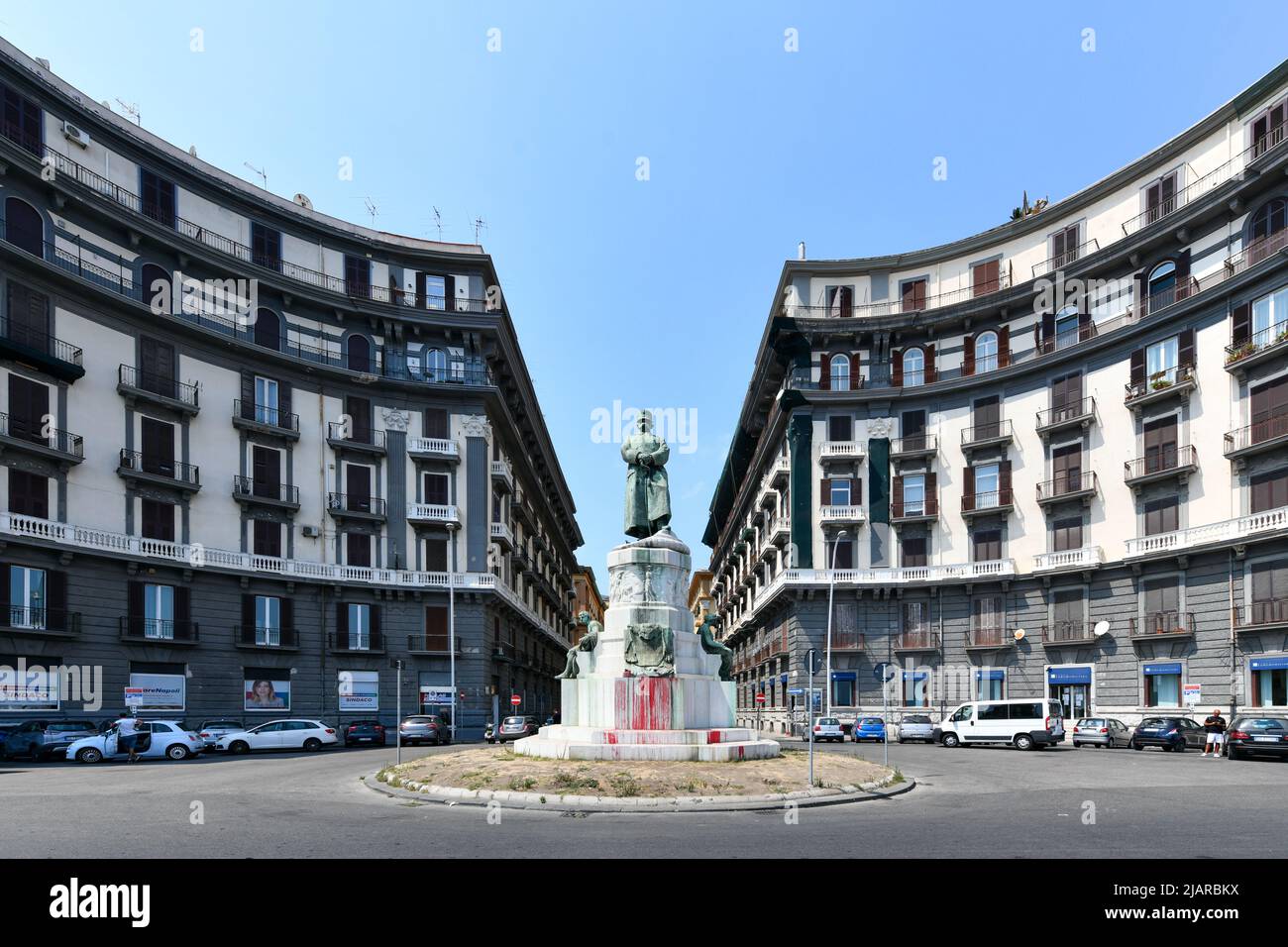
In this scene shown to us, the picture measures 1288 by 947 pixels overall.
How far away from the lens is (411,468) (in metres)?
49.1

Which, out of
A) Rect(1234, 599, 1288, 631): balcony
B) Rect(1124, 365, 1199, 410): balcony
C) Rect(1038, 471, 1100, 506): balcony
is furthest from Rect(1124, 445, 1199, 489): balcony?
Rect(1234, 599, 1288, 631): balcony

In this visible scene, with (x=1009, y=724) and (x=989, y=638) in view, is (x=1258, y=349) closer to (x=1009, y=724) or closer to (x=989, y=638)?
(x=1009, y=724)

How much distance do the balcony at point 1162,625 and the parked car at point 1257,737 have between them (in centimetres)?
987

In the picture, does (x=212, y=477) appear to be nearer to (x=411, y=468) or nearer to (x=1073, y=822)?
(x=411, y=468)

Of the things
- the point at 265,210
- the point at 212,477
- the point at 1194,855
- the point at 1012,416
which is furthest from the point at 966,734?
the point at 265,210

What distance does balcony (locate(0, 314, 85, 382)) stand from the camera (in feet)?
113

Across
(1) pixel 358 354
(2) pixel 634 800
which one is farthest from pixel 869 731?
(1) pixel 358 354

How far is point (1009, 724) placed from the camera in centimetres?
3588

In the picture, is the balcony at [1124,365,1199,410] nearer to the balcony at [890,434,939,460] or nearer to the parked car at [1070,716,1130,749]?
the balcony at [890,434,939,460]

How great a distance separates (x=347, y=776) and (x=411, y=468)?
2900 cm

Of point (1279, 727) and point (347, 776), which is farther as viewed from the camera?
point (1279, 727)

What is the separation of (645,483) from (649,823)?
13265 millimetres

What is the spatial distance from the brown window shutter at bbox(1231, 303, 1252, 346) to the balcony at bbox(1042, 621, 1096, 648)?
14315mm

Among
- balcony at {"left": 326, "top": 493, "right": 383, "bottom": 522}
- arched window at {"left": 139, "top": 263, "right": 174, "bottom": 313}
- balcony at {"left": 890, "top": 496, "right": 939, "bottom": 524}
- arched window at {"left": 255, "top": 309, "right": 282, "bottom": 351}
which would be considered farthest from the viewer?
balcony at {"left": 890, "top": 496, "right": 939, "bottom": 524}
